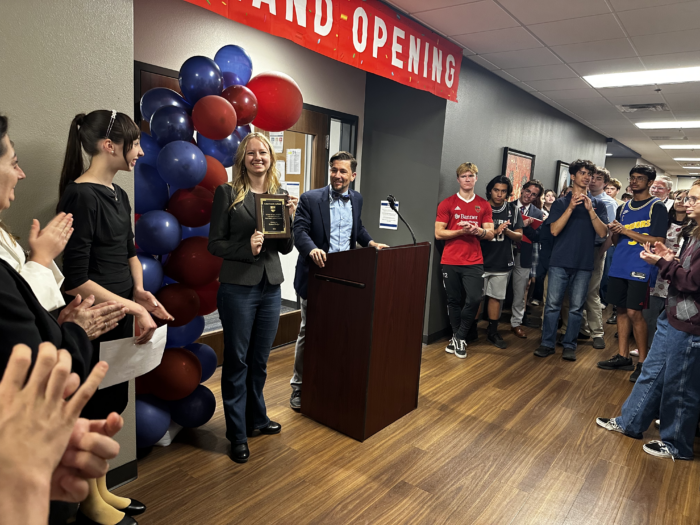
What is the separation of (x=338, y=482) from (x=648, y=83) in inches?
198

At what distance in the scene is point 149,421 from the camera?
7.28 feet

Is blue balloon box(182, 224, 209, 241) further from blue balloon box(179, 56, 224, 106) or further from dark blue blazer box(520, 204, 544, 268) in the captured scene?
dark blue blazer box(520, 204, 544, 268)

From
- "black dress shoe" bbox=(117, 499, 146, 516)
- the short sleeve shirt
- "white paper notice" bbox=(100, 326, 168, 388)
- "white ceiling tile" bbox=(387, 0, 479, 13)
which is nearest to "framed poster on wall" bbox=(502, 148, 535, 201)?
the short sleeve shirt

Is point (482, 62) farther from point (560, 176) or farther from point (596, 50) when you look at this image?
point (560, 176)

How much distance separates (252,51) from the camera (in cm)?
335

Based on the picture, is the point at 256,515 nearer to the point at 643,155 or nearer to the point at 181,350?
the point at 181,350

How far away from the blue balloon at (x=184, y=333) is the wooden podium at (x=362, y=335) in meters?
0.64

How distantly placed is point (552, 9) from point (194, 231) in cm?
279

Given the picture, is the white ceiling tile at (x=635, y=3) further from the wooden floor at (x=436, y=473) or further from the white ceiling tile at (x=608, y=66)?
the wooden floor at (x=436, y=473)

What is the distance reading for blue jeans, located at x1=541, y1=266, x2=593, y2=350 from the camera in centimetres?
412

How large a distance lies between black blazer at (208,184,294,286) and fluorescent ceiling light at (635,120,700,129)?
23.0 feet

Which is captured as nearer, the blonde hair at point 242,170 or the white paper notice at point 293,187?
the blonde hair at point 242,170

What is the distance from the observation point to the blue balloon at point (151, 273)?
209 cm

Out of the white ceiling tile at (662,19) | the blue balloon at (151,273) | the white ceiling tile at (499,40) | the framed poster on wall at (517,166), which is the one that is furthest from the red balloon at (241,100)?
the framed poster on wall at (517,166)
